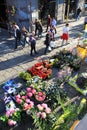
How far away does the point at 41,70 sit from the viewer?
11.8 m

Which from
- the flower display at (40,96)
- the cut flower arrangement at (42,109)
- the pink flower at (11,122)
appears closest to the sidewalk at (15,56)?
the cut flower arrangement at (42,109)

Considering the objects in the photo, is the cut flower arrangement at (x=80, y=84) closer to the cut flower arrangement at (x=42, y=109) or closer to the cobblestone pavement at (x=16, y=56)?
the cut flower arrangement at (x=42, y=109)

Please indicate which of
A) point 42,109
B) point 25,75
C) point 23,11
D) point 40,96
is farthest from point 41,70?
point 23,11

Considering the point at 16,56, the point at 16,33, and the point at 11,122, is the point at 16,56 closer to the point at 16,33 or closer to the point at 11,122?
the point at 16,33

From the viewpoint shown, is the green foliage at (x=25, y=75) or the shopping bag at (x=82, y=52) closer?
the green foliage at (x=25, y=75)

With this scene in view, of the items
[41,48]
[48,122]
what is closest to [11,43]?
[41,48]

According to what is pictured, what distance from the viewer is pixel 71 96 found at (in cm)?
1038

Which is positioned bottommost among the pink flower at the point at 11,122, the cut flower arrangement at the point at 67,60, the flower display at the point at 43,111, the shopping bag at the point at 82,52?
the pink flower at the point at 11,122

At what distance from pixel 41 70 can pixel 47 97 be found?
8.10 feet

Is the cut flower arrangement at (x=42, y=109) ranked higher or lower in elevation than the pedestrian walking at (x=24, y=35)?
lower

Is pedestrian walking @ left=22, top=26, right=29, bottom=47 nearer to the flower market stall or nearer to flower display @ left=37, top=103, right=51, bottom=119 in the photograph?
the flower market stall

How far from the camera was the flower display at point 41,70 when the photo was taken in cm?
1148

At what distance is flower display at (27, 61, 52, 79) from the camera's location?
37.7 ft

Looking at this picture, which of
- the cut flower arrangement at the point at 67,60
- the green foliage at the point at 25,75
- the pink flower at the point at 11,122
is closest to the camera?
the pink flower at the point at 11,122
